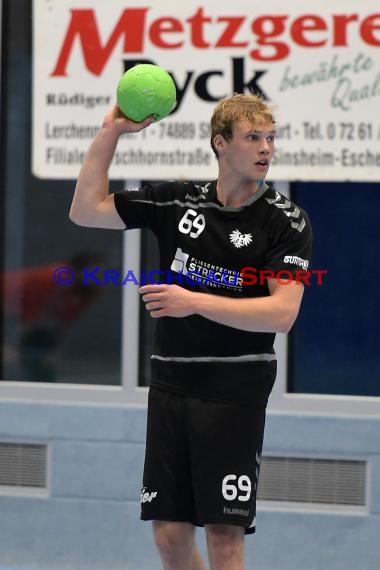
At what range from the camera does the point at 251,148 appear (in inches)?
173

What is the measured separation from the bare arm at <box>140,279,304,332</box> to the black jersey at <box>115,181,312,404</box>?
13 centimetres

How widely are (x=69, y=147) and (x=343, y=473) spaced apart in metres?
2.36

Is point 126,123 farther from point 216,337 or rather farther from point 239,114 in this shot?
point 216,337

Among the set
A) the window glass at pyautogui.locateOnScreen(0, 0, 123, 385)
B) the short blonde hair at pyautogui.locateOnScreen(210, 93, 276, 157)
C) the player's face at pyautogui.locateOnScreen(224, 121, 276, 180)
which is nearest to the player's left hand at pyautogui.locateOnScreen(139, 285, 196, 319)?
the player's face at pyautogui.locateOnScreen(224, 121, 276, 180)

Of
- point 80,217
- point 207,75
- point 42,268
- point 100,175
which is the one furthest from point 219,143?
point 42,268

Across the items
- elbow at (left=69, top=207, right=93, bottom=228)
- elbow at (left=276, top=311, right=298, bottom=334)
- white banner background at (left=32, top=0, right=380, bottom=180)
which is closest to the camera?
elbow at (left=276, top=311, right=298, bottom=334)

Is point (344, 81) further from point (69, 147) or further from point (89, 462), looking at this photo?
point (89, 462)

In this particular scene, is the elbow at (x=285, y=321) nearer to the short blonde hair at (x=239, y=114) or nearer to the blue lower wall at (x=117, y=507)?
the short blonde hair at (x=239, y=114)

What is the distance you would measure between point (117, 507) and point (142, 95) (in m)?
2.87

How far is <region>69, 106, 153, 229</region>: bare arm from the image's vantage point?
173 inches

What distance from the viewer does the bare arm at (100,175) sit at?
14.4ft

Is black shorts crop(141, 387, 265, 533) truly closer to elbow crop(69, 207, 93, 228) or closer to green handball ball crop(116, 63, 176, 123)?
elbow crop(69, 207, 93, 228)

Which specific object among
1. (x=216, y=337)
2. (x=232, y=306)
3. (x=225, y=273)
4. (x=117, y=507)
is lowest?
(x=117, y=507)

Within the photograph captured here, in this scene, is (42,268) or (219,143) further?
(42,268)
